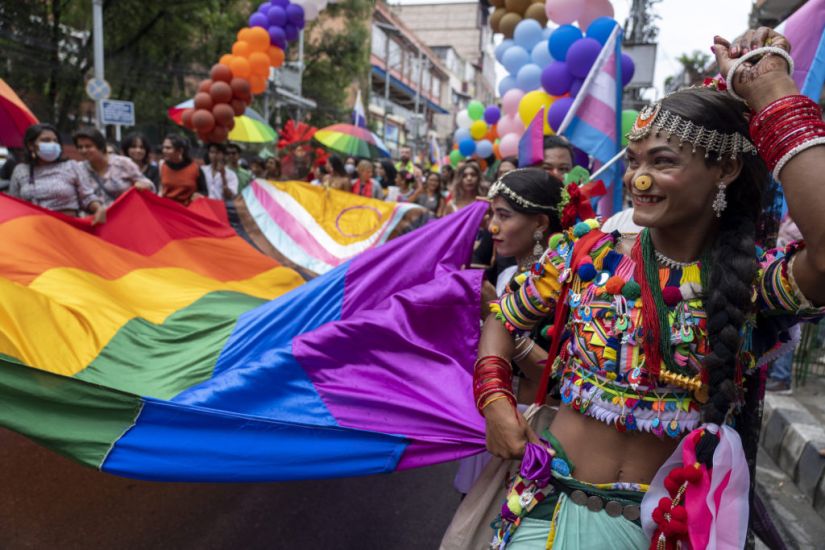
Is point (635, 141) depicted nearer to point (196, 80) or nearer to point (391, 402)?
point (391, 402)

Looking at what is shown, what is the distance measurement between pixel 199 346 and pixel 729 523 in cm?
241

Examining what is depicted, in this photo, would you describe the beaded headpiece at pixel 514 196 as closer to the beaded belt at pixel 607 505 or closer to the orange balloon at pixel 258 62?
the beaded belt at pixel 607 505

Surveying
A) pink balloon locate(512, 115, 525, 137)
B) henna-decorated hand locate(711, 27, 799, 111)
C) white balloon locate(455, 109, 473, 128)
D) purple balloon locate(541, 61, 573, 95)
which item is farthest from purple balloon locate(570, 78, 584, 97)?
white balloon locate(455, 109, 473, 128)

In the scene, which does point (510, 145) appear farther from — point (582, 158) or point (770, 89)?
point (770, 89)

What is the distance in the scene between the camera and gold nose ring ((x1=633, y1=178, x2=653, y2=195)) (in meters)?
1.45

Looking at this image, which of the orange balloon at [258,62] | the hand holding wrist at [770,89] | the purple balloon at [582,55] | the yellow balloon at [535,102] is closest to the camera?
the hand holding wrist at [770,89]

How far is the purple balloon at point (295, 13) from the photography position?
11688 millimetres

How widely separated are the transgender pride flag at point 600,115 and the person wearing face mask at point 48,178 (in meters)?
3.48

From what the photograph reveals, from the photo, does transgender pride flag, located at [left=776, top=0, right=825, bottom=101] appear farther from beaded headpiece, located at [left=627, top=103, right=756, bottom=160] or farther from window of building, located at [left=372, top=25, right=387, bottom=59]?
window of building, located at [left=372, top=25, right=387, bottom=59]

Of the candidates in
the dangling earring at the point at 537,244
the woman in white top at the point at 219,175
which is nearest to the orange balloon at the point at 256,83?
the woman in white top at the point at 219,175

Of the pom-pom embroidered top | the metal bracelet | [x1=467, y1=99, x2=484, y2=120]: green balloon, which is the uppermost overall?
[x1=467, y1=99, x2=484, y2=120]: green balloon

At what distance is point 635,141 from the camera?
151cm

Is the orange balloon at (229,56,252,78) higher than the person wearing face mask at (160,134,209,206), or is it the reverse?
the orange balloon at (229,56,252,78)

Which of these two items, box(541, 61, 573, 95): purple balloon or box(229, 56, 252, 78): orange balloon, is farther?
box(229, 56, 252, 78): orange balloon
